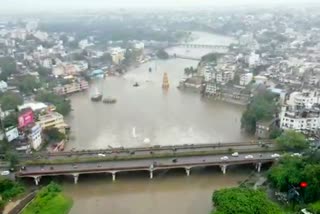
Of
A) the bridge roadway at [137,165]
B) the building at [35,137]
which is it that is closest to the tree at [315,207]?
the bridge roadway at [137,165]

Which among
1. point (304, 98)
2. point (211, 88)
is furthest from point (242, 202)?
point (211, 88)

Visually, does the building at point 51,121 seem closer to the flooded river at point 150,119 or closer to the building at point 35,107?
the flooded river at point 150,119

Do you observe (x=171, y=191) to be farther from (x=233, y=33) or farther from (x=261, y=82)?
(x=233, y=33)

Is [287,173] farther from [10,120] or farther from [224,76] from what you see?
[224,76]

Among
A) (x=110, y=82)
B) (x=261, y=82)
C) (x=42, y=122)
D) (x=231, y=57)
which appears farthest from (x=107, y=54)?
(x=42, y=122)

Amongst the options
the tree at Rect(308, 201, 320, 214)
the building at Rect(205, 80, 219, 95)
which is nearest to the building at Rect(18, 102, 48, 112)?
the building at Rect(205, 80, 219, 95)

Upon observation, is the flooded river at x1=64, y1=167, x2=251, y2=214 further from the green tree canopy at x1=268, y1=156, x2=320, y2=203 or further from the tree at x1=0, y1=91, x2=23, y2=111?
the tree at x1=0, y1=91, x2=23, y2=111

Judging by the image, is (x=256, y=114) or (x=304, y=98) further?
(x=304, y=98)
